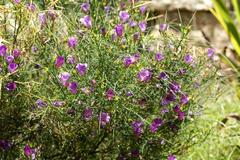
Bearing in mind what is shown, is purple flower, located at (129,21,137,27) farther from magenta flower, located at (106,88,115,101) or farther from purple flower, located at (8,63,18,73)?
purple flower, located at (8,63,18,73)

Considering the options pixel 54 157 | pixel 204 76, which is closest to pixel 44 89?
pixel 54 157

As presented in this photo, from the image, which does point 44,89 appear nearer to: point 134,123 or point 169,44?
point 134,123

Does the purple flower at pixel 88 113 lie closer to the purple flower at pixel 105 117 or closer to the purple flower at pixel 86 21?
the purple flower at pixel 105 117

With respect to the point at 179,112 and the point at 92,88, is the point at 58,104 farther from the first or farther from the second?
the point at 179,112

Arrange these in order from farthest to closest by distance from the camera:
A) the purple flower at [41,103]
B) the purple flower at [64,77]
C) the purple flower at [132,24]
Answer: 1. the purple flower at [132,24]
2. the purple flower at [41,103]
3. the purple flower at [64,77]

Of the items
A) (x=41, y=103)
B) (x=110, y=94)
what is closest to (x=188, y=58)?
(x=110, y=94)

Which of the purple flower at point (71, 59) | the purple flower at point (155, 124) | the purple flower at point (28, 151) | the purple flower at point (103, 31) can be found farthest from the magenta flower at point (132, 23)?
the purple flower at point (28, 151)

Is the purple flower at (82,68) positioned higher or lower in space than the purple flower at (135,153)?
higher
